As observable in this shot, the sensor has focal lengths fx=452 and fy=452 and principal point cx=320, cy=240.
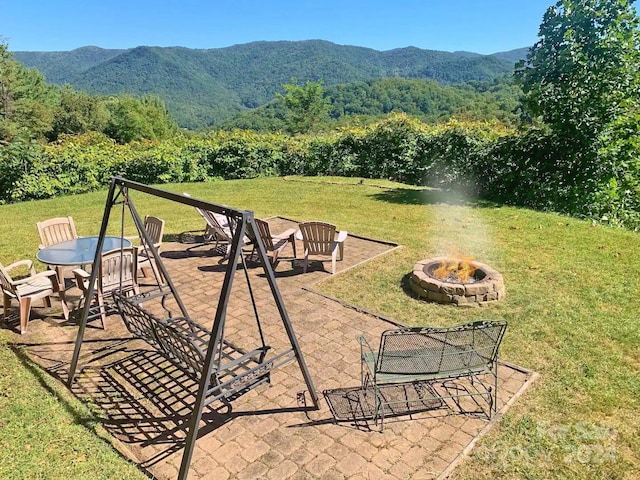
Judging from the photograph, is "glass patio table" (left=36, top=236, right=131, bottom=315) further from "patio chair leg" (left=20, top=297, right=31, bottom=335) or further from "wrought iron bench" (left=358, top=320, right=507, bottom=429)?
"wrought iron bench" (left=358, top=320, right=507, bottom=429)

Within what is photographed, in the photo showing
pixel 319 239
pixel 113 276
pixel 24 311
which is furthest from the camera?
pixel 319 239

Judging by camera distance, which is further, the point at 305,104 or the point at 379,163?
the point at 305,104

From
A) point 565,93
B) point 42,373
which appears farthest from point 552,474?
point 565,93

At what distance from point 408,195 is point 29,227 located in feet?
33.5

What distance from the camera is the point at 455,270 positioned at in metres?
6.71

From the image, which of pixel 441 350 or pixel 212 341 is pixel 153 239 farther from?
pixel 441 350

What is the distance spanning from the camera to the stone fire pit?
6.16 metres

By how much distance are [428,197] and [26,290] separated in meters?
10.8

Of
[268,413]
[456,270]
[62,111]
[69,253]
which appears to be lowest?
[268,413]

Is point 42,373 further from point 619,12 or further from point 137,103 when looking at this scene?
point 137,103

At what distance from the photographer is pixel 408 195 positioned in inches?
552

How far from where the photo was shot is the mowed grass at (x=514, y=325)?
3.50m

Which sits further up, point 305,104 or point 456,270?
point 305,104

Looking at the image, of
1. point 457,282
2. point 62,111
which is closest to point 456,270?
point 457,282
